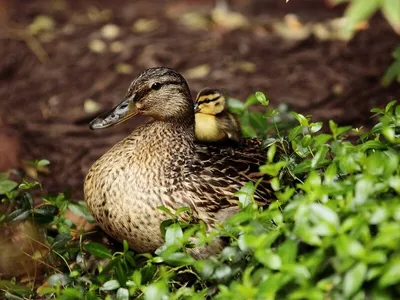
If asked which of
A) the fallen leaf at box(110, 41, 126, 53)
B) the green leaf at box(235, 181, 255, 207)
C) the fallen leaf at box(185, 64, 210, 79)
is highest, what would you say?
the green leaf at box(235, 181, 255, 207)

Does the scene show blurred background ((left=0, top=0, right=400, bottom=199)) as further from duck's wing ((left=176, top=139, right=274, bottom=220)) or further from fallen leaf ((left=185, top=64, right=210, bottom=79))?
duck's wing ((left=176, top=139, right=274, bottom=220))

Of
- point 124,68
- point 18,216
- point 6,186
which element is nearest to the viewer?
point 18,216

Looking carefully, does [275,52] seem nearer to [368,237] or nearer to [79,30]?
[79,30]

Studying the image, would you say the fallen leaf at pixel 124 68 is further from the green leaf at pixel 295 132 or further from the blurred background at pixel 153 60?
the green leaf at pixel 295 132

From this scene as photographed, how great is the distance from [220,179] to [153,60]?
3.00m

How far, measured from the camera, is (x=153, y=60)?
6.48m

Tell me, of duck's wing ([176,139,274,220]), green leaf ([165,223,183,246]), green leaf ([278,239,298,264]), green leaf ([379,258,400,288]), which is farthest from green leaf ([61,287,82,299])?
green leaf ([379,258,400,288])

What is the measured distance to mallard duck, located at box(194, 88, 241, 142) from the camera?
4.06 m

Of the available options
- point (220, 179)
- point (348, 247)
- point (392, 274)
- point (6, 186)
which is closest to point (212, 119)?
point (220, 179)

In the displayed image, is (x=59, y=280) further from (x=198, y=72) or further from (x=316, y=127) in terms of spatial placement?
(x=198, y=72)

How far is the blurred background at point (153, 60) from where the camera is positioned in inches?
219

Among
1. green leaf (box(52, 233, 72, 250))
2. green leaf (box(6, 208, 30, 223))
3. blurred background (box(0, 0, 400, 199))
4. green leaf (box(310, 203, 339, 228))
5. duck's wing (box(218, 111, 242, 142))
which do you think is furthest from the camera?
blurred background (box(0, 0, 400, 199))

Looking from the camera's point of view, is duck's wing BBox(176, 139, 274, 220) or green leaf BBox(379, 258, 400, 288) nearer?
green leaf BBox(379, 258, 400, 288)

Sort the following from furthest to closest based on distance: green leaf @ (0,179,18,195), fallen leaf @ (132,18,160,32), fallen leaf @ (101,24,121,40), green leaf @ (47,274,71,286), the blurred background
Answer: fallen leaf @ (132,18,160,32), fallen leaf @ (101,24,121,40), the blurred background, green leaf @ (0,179,18,195), green leaf @ (47,274,71,286)
